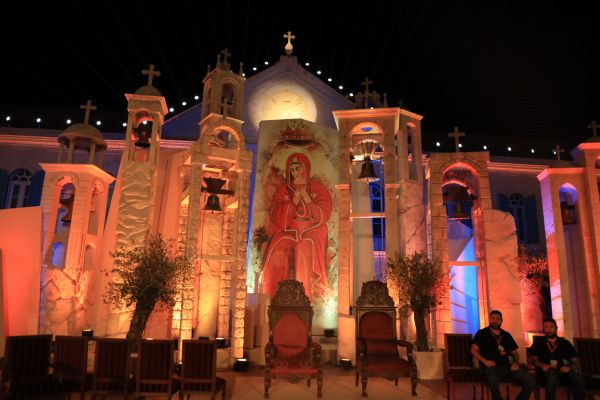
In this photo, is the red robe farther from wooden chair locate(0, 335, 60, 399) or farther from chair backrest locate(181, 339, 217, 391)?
wooden chair locate(0, 335, 60, 399)

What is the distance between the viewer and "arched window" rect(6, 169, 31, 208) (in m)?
14.0

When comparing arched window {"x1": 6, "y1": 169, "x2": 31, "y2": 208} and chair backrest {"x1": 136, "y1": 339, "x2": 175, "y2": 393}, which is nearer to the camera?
chair backrest {"x1": 136, "y1": 339, "x2": 175, "y2": 393}

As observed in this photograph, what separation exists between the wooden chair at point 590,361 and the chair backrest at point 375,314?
2.71 meters

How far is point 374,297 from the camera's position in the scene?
745 centimetres

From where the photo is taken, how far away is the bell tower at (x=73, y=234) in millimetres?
8961

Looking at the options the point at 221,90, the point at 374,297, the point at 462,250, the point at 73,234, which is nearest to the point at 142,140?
the point at 221,90

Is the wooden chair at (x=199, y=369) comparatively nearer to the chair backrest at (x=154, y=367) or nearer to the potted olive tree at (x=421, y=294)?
the chair backrest at (x=154, y=367)

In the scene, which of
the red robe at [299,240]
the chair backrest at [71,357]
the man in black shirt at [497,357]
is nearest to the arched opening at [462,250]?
the man in black shirt at [497,357]

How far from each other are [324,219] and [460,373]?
6308 mm

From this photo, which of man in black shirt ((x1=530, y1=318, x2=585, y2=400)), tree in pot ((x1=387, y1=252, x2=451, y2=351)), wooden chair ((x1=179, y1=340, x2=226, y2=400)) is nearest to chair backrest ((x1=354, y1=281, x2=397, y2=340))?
tree in pot ((x1=387, y1=252, x2=451, y2=351))

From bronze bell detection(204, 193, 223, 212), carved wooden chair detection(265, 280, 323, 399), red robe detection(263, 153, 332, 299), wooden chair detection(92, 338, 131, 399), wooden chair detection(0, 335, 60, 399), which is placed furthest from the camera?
red robe detection(263, 153, 332, 299)

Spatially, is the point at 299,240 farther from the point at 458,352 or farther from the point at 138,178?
the point at 458,352

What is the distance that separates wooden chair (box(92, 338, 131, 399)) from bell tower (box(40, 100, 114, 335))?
4171 mm

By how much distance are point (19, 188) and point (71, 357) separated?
35.7 feet
